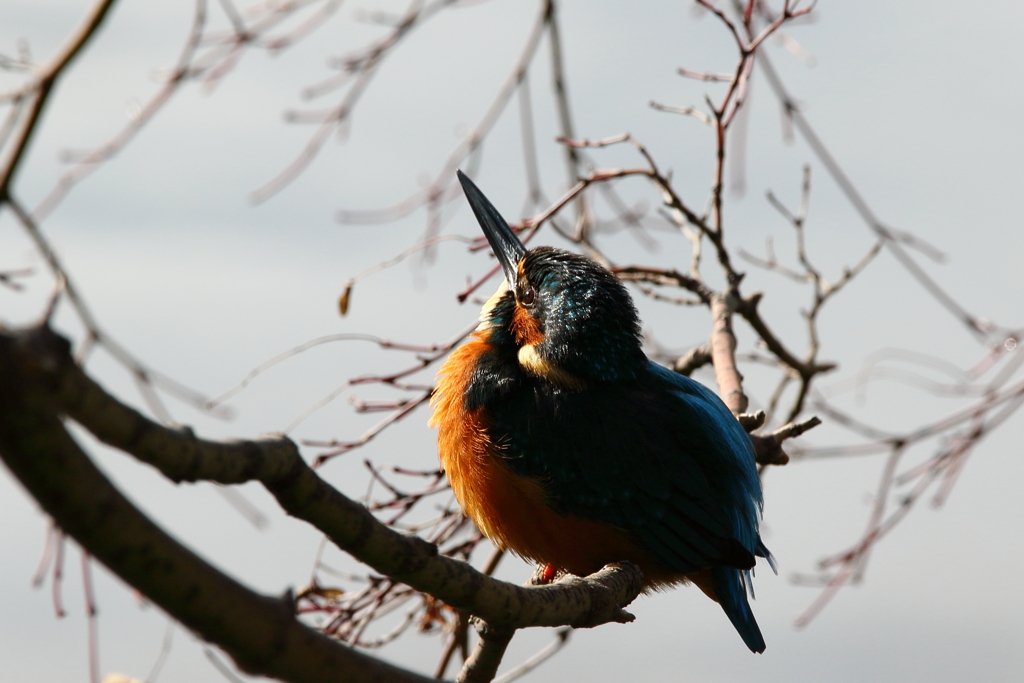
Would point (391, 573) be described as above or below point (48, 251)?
below

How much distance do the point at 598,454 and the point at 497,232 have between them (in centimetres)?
115

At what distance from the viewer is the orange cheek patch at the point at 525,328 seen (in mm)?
2869

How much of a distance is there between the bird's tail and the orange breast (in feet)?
0.42

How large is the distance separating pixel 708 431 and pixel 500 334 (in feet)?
2.59

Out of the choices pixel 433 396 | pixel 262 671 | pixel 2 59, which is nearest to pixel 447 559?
pixel 262 671

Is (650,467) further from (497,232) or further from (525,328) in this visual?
(497,232)

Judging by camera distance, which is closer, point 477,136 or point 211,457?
point 211,457

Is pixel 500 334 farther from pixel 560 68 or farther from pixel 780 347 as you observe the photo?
pixel 560 68

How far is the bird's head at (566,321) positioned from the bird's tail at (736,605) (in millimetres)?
657

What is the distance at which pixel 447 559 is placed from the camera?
4.34ft

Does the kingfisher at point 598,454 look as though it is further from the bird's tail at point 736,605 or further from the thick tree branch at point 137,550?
the thick tree branch at point 137,550

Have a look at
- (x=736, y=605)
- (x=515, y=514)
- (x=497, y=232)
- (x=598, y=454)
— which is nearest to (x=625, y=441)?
(x=598, y=454)

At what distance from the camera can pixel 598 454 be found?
2.52m

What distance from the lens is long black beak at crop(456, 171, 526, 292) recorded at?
3.20 metres
